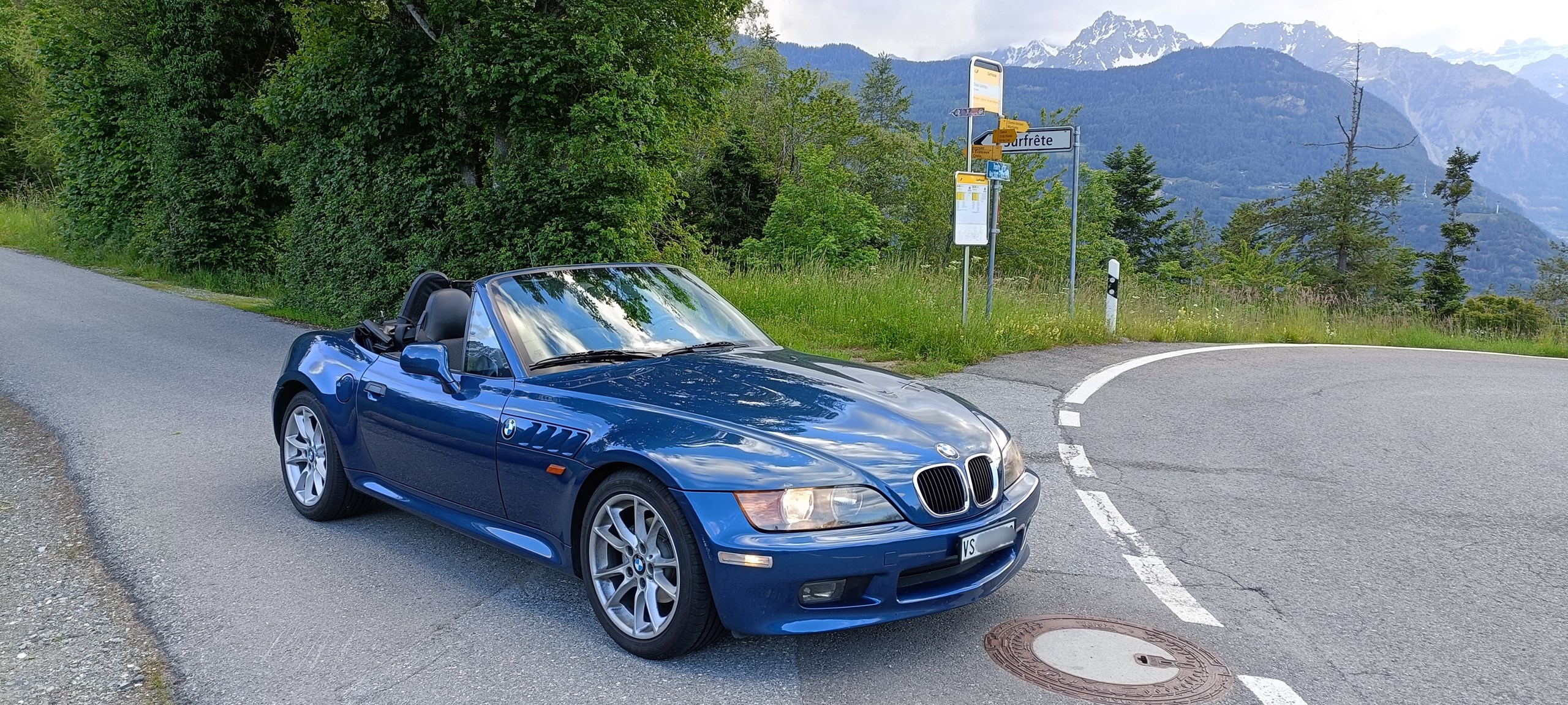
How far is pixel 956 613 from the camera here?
4176 millimetres

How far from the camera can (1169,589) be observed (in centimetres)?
450

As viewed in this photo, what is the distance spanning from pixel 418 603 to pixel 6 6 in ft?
144

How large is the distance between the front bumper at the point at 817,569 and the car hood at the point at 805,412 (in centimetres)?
12

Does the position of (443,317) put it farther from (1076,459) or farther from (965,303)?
Answer: (965,303)

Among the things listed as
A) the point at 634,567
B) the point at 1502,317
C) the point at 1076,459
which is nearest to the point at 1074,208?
the point at 1076,459

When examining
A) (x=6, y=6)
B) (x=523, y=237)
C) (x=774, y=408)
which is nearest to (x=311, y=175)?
(x=523, y=237)

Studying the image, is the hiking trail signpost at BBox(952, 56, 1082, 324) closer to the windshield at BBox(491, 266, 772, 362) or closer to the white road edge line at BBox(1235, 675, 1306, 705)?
the windshield at BBox(491, 266, 772, 362)

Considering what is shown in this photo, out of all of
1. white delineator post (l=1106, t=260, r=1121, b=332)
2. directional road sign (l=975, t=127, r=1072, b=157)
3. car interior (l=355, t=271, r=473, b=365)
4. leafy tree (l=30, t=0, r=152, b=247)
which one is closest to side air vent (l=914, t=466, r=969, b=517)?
car interior (l=355, t=271, r=473, b=365)

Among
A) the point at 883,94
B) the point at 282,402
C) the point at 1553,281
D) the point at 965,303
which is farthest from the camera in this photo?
the point at 883,94

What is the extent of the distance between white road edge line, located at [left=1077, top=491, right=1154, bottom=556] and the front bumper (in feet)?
6.23

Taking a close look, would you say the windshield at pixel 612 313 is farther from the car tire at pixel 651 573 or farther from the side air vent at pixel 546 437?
the car tire at pixel 651 573

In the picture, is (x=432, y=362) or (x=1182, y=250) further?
(x=1182, y=250)

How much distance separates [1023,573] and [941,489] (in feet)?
3.97

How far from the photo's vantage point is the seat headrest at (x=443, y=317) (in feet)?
17.2
